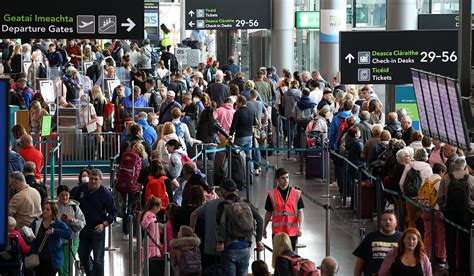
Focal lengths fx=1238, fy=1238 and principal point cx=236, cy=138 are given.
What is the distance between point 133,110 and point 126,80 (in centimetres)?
1006

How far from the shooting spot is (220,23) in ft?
125

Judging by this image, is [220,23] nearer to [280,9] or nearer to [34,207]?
[280,9]

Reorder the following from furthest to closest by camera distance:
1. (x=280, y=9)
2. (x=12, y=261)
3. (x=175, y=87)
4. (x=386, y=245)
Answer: (x=280, y=9) < (x=175, y=87) < (x=12, y=261) < (x=386, y=245)

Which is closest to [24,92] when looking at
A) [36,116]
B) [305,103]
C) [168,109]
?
[36,116]

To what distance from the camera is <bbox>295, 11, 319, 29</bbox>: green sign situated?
37.3m

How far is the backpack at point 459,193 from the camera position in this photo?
14555 mm

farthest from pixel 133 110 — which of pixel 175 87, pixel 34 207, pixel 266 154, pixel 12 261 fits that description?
pixel 12 261

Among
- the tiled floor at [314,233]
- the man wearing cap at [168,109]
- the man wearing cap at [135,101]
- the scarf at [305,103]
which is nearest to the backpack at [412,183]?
the tiled floor at [314,233]

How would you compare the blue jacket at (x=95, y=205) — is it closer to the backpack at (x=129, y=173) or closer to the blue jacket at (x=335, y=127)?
the backpack at (x=129, y=173)

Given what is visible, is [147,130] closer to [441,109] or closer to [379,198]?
[379,198]

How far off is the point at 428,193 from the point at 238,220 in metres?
3.64

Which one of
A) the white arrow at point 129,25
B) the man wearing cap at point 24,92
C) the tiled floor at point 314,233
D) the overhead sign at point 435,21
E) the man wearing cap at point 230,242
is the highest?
the overhead sign at point 435,21

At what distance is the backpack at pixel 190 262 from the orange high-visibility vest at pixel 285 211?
→ 6.83ft

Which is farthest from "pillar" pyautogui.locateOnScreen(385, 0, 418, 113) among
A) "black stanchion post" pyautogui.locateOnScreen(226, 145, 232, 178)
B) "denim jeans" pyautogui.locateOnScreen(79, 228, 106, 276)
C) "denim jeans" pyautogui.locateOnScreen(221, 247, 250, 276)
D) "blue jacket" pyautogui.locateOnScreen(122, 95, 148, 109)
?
"denim jeans" pyautogui.locateOnScreen(221, 247, 250, 276)
